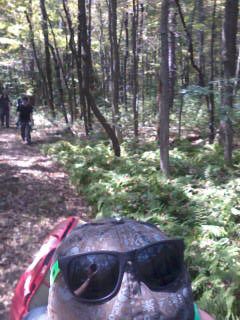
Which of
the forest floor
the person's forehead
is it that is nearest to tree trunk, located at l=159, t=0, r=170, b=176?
the forest floor

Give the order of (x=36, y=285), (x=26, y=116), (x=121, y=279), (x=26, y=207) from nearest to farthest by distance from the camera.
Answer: (x=121, y=279), (x=36, y=285), (x=26, y=207), (x=26, y=116)

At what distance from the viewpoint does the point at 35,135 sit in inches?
731

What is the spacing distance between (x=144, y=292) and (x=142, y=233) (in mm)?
204

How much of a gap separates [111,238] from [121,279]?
0.14 metres

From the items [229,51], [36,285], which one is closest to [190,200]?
[229,51]

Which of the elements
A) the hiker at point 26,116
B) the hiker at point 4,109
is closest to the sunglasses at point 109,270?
the hiker at point 26,116

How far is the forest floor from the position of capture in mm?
5793

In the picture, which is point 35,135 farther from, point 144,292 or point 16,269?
point 144,292

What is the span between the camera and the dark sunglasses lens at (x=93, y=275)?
49.7 inches

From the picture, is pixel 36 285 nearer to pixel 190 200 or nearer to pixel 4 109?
pixel 190 200

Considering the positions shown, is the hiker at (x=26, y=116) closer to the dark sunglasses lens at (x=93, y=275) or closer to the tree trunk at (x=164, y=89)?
the tree trunk at (x=164, y=89)

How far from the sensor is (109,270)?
1265mm

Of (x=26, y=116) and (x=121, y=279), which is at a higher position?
(x=121, y=279)

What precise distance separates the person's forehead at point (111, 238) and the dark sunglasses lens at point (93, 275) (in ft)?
0.10
